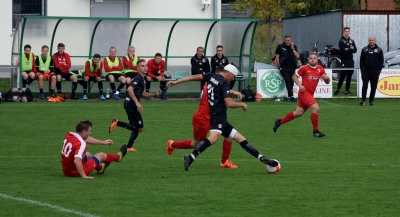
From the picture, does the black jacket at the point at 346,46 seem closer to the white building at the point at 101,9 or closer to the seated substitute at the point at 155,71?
the seated substitute at the point at 155,71

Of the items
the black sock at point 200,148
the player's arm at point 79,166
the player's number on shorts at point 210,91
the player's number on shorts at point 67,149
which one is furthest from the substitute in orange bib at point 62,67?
the player's number on shorts at point 67,149

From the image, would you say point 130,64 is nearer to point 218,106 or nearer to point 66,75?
point 66,75

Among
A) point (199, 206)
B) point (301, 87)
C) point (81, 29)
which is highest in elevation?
point (81, 29)

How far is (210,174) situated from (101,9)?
22484 millimetres

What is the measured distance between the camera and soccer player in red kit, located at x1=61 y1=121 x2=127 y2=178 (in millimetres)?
10742

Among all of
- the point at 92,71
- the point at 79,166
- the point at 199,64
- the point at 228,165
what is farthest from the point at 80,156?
the point at 199,64

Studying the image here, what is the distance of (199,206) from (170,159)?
427cm

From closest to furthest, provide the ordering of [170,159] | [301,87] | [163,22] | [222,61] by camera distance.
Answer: [170,159] → [301,87] → [222,61] → [163,22]

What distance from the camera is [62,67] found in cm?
2500

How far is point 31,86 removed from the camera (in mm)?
26016

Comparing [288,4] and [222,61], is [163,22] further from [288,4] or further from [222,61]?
[288,4]

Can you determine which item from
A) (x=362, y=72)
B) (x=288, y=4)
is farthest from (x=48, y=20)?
(x=288, y=4)

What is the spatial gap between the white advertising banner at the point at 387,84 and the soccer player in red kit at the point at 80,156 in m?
15.9

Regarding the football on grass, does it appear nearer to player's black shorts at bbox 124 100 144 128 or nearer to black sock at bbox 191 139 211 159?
black sock at bbox 191 139 211 159
